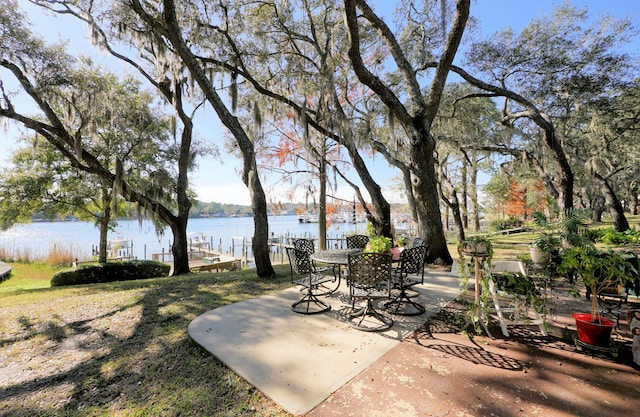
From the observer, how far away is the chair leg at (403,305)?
140 inches

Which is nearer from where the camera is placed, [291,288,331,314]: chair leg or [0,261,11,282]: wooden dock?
[291,288,331,314]: chair leg

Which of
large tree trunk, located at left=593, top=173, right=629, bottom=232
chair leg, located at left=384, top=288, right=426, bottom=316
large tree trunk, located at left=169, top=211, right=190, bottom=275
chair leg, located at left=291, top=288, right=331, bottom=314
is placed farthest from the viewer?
large tree trunk, located at left=593, top=173, right=629, bottom=232

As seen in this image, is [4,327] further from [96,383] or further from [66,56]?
[66,56]

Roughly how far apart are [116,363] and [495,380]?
3320 mm

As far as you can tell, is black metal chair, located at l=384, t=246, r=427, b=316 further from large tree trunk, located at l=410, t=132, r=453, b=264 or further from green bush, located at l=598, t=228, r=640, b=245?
green bush, located at l=598, t=228, r=640, b=245

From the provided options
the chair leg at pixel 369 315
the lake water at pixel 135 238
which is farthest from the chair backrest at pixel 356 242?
the lake water at pixel 135 238

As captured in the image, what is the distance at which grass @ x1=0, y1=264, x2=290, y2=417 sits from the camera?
1.98m

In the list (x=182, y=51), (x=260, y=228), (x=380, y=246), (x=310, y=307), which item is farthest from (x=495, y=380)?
(x=182, y=51)

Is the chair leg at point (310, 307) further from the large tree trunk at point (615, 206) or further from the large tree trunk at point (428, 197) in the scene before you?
the large tree trunk at point (615, 206)

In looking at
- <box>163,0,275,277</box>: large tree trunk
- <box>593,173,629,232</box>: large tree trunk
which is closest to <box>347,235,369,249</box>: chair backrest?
<box>163,0,275,277</box>: large tree trunk

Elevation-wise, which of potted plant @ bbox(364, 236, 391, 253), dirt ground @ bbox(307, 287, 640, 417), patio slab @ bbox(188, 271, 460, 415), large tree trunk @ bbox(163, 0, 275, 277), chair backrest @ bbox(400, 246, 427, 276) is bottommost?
dirt ground @ bbox(307, 287, 640, 417)

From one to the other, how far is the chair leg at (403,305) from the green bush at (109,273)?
879 cm

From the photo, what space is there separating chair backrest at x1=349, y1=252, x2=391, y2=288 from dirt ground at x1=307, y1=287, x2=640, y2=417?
724mm

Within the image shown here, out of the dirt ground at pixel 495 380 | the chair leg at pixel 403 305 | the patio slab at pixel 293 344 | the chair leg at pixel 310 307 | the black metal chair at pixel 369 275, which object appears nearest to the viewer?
the dirt ground at pixel 495 380
